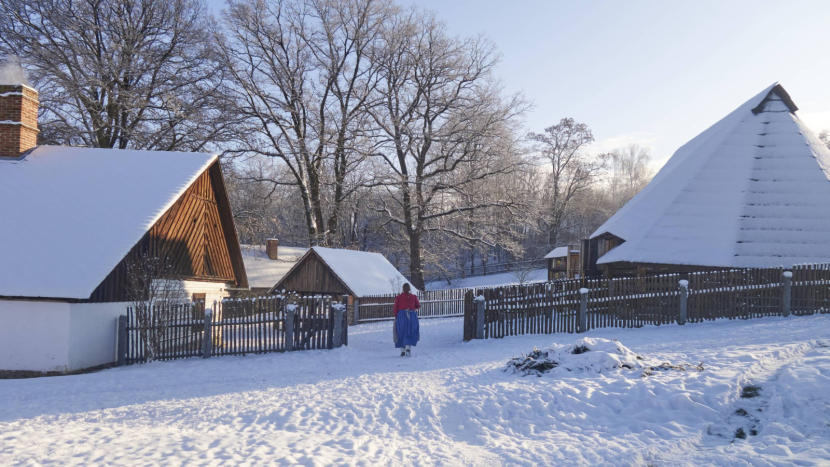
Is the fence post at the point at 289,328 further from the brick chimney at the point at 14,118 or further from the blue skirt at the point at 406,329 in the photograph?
the brick chimney at the point at 14,118

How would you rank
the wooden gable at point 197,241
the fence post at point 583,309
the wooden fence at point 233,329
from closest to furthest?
the wooden fence at point 233,329 → the wooden gable at point 197,241 → the fence post at point 583,309

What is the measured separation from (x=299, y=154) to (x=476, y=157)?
10240mm

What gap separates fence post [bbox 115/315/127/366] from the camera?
12.5 metres

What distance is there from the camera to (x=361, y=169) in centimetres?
3306

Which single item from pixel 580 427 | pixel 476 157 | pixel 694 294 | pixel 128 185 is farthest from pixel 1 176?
pixel 476 157

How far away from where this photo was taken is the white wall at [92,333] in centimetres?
1148

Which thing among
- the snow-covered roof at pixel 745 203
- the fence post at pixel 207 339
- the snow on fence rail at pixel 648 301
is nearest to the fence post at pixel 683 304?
the snow on fence rail at pixel 648 301

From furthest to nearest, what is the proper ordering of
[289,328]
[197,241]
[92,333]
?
[197,241], [289,328], [92,333]

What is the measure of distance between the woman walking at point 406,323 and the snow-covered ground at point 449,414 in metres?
2.29

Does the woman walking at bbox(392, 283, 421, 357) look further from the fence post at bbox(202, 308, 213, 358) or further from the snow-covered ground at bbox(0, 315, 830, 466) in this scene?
the fence post at bbox(202, 308, 213, 358)

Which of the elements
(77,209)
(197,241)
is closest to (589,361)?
(197,241)

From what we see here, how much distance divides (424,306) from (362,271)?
3.40 metres

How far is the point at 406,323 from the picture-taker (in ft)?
43.4

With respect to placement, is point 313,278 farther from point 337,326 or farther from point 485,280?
point 485,280
